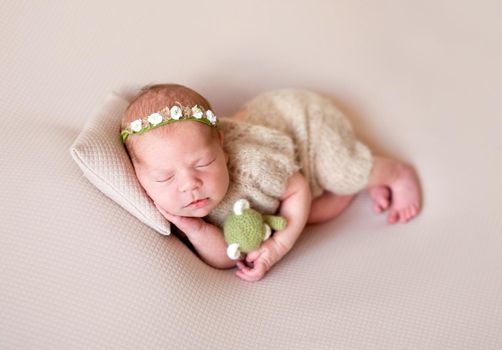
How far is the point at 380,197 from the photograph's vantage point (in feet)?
5.26

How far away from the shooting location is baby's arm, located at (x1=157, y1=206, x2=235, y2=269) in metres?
1.23

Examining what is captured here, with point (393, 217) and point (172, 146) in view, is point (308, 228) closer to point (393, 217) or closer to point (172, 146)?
point (393, 217)

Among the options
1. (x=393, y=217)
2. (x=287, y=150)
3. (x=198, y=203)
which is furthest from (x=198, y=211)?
(x=393, y=217)

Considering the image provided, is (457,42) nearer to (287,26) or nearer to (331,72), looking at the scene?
(331,72)

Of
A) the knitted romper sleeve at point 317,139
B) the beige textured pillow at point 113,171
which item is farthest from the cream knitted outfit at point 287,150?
the beige textured pillow at point 113,171

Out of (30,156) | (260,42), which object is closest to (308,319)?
(30,156)

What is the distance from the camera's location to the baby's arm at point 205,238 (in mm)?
1227

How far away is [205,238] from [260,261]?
16 cm

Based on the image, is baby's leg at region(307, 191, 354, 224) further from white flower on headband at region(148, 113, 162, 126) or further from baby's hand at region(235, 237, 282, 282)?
white flower on headband at region(148, 113, 162, 126)

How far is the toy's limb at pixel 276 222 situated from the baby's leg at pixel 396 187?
36 cm

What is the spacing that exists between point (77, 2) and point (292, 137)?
2.43 ft

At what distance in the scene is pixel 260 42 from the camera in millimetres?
1651

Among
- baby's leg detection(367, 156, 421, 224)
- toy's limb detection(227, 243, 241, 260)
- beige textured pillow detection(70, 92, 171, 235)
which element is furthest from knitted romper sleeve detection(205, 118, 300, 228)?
baby's leg detection(367, 156, 421, 224)

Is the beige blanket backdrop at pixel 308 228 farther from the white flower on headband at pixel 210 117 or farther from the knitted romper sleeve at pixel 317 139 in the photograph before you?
the white flower on headband at pixel 210 117
